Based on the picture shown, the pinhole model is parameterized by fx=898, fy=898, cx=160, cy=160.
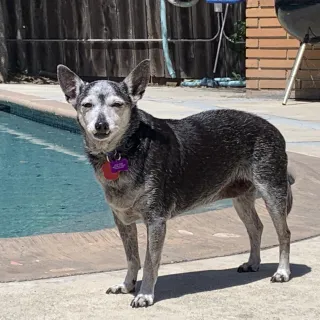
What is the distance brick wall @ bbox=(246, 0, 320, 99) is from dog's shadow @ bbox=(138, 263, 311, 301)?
31.8 ft

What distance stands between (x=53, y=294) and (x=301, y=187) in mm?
2925

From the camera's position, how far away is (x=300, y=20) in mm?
12820

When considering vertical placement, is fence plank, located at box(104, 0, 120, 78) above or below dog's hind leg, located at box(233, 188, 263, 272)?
below

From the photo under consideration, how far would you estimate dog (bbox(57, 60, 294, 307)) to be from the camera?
14.3ft

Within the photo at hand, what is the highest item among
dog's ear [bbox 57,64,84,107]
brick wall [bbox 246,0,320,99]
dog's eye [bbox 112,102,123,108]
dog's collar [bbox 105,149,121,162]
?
dog's ear [bbox 57,64,84,107]

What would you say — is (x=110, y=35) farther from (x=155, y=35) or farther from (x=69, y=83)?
(x=69, y=83)

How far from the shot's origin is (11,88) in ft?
57.7

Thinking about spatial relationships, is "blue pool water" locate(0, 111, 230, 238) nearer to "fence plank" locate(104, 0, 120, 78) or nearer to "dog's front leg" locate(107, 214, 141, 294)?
"dog's front leg" locate(107, 214, 141, 294)

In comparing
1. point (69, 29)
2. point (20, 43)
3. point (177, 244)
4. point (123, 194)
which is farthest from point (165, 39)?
point (123, 194)

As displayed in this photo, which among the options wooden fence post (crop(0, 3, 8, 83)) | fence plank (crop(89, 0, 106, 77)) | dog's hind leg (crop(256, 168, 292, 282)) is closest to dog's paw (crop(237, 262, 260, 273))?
dog's hind leg (crop(256, 168, 292, 282))

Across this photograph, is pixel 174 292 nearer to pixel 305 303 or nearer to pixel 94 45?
pixel 305 303

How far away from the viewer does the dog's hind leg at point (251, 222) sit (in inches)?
199

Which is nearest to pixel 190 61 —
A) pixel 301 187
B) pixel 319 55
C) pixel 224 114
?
pixel 319 55

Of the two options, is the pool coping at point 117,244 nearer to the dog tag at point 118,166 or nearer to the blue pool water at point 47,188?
the dog tag at point 118,166
